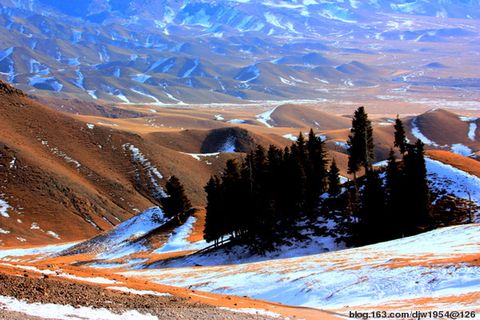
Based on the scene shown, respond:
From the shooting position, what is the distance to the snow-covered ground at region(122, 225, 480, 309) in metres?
30.9

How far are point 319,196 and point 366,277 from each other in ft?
143

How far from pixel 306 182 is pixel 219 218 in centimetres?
1380

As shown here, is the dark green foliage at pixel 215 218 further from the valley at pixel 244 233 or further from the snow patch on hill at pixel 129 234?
the snow patch on hill at pixel 129 234

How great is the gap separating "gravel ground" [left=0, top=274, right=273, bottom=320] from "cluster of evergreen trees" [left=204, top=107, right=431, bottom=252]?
130 feet

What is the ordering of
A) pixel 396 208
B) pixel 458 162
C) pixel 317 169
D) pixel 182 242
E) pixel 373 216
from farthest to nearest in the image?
1. pixel 182 242
2. pixel 317 169
3. pixel 458 162
4. pixel 373 216
5. pixel 396 208

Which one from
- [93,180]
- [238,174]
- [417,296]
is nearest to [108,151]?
[93,180]

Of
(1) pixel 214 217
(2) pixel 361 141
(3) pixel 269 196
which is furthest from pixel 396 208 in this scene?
(1) pixel 214 217

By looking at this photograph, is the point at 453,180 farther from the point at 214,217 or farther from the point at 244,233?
the point at 214,217

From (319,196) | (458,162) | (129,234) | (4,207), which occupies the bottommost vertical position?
(129,234)

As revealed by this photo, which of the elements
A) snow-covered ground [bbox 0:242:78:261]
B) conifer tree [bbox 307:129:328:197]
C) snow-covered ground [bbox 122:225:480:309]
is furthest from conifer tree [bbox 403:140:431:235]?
snow-covered ground [bbox 0:242:78:261]

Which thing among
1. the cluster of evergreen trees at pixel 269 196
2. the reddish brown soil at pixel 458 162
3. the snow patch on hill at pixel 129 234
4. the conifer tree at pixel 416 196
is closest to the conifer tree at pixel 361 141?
Answer: the cluster of evergreen trees at pixel 269 196

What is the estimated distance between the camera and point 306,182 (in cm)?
7575

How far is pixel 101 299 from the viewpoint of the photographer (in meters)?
24.6

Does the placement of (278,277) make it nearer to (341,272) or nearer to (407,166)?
(341,272)
